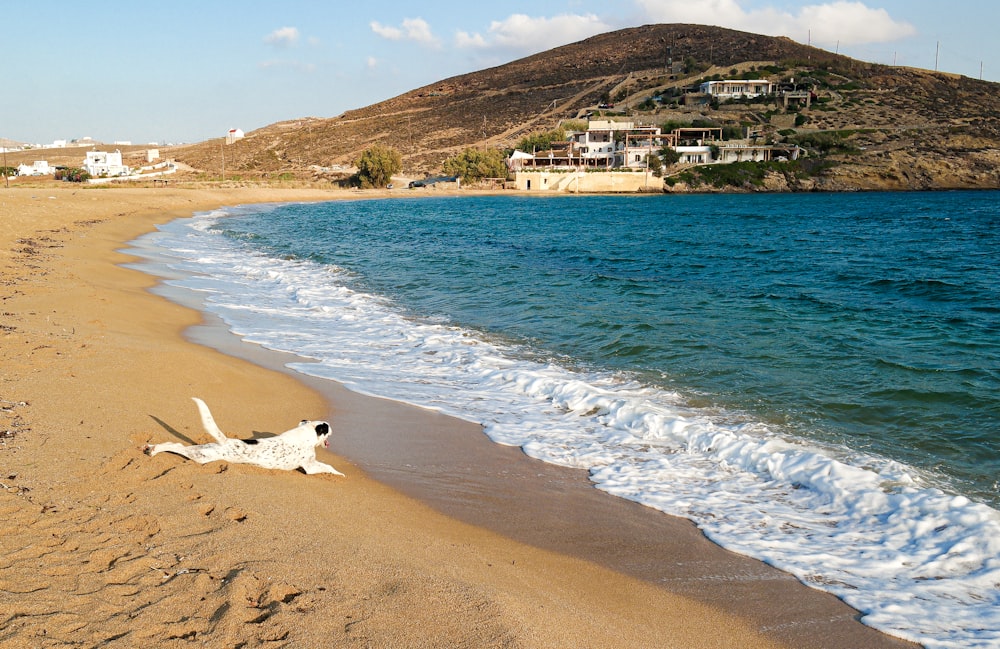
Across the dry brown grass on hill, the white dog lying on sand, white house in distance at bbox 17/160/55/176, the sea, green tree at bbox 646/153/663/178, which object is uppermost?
the dry brown grass on hill

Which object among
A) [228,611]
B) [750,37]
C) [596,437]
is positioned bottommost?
[596,437]

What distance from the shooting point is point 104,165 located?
3784 inches

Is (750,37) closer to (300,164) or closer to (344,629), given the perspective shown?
(300,164)

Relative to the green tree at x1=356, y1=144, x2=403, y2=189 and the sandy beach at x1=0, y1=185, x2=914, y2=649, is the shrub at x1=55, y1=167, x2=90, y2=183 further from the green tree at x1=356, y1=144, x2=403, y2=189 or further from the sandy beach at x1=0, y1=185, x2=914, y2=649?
the sandy beach at x1=0, y1=185, x2=914, y2=649

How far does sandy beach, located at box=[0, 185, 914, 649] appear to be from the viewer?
11.2 feet

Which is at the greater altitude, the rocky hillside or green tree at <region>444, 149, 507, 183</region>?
the rocky hillside

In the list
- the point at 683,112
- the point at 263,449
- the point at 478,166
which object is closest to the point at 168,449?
the point at 263,449

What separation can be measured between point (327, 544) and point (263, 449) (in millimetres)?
1651

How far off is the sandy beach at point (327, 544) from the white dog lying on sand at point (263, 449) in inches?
3.7

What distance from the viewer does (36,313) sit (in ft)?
33.0

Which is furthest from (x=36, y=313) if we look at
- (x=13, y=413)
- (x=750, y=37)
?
(x=750, y=37)

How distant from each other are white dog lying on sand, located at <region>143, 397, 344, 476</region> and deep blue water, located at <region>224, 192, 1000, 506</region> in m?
4.72

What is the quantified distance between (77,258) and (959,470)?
60.1ft

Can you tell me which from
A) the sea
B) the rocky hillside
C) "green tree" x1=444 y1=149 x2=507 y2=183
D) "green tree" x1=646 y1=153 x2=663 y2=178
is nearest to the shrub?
the rocky hillside
